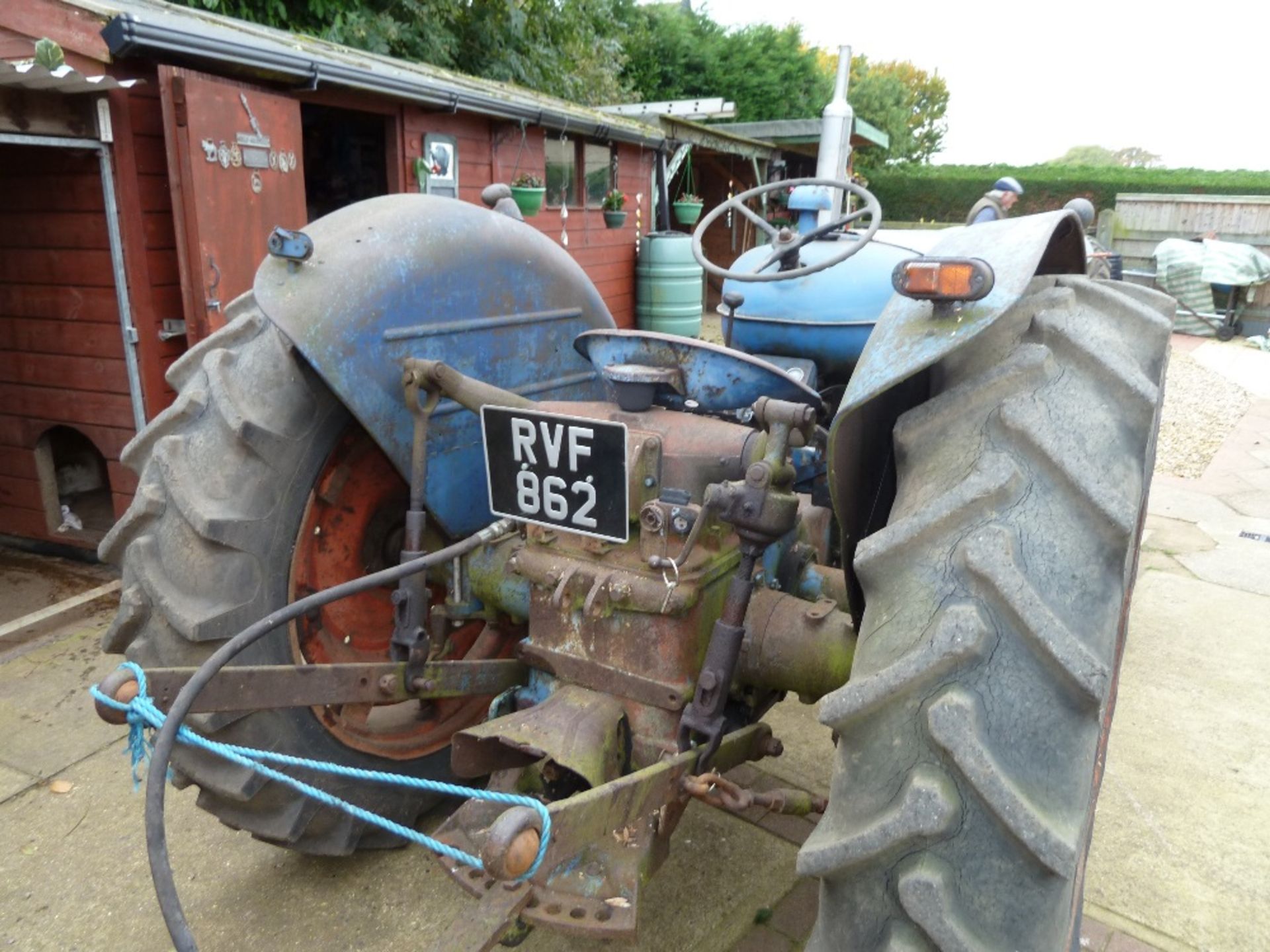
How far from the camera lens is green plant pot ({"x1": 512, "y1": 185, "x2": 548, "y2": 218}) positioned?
734 cm

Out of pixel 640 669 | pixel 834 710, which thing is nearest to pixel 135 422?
pixel 640 669

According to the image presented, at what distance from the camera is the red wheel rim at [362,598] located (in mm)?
2061

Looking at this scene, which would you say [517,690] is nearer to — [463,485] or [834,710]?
[463,485]

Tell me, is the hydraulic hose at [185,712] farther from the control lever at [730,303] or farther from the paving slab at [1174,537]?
the paving slab at [1174,537]

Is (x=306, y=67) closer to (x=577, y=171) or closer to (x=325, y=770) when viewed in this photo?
(x=325, y=770)

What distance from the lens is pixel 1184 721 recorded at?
2988 mm

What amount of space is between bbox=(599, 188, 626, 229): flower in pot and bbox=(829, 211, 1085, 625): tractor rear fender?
26.8 feet

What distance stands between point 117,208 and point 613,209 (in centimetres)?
602

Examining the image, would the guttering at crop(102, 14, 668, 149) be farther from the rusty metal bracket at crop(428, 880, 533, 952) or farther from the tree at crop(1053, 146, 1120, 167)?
the tree at crop(1053, 146, 1120, 167)

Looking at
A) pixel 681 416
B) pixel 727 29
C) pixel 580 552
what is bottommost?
pixel 580 552

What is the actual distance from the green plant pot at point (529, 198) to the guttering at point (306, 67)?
0.53 meters

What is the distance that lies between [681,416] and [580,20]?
48.1 ft

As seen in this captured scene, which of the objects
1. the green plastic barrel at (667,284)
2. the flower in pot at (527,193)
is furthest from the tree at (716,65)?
the flower in pot at (527,193)

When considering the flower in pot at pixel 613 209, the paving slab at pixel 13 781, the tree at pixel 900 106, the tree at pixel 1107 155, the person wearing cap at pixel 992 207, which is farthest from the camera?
the tree at pixel 1107 155
